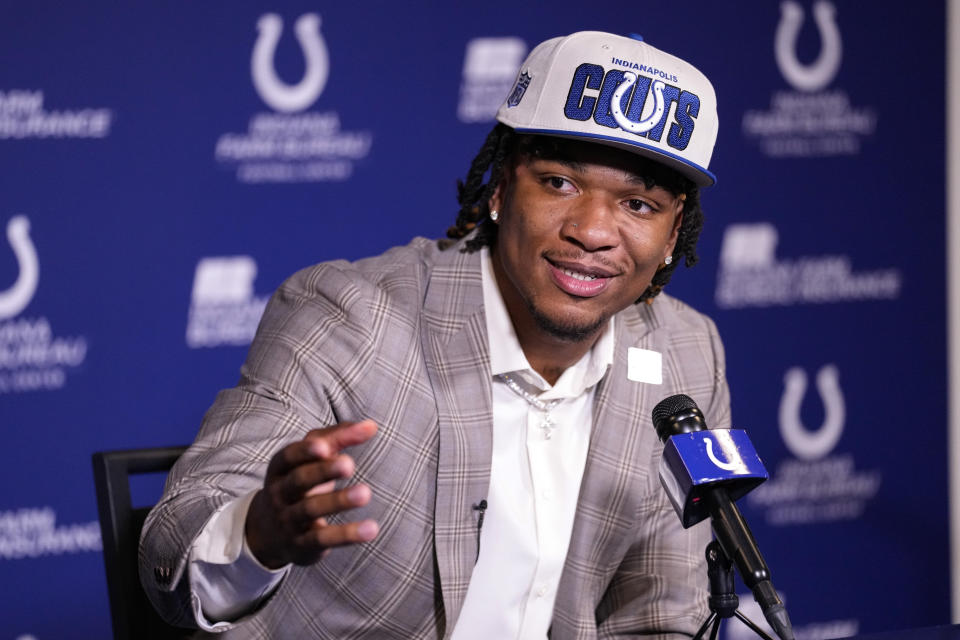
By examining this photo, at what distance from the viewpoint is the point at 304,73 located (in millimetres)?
3295

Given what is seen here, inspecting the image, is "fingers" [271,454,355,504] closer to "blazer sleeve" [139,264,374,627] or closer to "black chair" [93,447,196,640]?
"blazer sleeve" [139,264,374,627]

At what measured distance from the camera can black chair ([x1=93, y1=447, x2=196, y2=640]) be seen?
71.9 inches

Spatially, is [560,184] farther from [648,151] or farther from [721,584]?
[721,584]

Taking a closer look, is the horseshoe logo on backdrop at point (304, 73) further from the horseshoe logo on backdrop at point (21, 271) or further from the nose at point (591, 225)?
the nose at point (591, 225)

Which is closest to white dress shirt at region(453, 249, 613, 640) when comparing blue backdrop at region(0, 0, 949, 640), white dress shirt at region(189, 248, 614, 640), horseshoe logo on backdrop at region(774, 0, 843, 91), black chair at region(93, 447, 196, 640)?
white dress shirt at region(189, 248, 614, 640)

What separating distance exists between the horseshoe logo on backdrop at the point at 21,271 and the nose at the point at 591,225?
1.80m

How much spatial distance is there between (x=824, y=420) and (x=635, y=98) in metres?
2.61

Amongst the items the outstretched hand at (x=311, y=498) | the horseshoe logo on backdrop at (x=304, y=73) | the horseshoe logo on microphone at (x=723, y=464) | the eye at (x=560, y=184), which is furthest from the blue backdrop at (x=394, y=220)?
the horseshoe logo on microphone at (x=723, y=464)

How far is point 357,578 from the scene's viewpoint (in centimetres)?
186

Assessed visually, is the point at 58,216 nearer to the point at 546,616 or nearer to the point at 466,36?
the point at 466,36

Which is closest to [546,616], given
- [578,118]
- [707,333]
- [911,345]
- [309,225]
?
[707,333]

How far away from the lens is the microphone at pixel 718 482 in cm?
125

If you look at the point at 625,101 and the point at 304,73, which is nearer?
the point at 625,101

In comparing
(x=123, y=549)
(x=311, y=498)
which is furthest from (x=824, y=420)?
(x=311, y=498)
